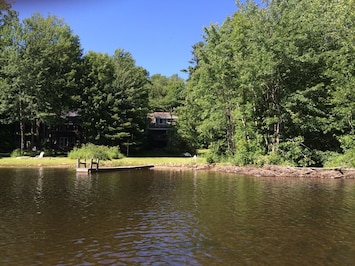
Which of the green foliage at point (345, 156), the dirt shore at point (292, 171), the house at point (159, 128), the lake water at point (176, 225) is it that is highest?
the house at point (159, 128)

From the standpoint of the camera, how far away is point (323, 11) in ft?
124

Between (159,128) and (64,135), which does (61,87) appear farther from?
(159,128)

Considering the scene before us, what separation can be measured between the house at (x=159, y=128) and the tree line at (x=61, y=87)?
14.1 m

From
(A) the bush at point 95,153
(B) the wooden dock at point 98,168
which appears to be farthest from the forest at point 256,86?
(B) the wooden dock at point 98,168

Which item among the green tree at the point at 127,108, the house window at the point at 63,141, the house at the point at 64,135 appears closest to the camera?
the green tree at the point at 127,108

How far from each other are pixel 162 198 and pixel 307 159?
59.7ft

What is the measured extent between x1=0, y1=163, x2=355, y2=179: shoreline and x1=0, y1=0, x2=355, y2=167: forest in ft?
5.69

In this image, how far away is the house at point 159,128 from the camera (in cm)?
6781

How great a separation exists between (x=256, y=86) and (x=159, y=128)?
126 ft

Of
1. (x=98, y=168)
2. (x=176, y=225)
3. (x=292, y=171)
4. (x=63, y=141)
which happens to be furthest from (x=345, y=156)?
(x=63, y=141)

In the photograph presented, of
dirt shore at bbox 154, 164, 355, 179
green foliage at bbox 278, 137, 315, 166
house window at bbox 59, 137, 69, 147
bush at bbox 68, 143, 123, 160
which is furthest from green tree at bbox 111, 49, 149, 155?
green foliage at bbox 278, 137, 315, 166

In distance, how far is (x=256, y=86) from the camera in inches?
1303

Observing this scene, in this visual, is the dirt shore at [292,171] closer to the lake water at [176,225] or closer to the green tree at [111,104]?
the lake water at [176,225]

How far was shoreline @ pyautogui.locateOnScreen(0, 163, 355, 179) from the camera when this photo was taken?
2781 centimetres
